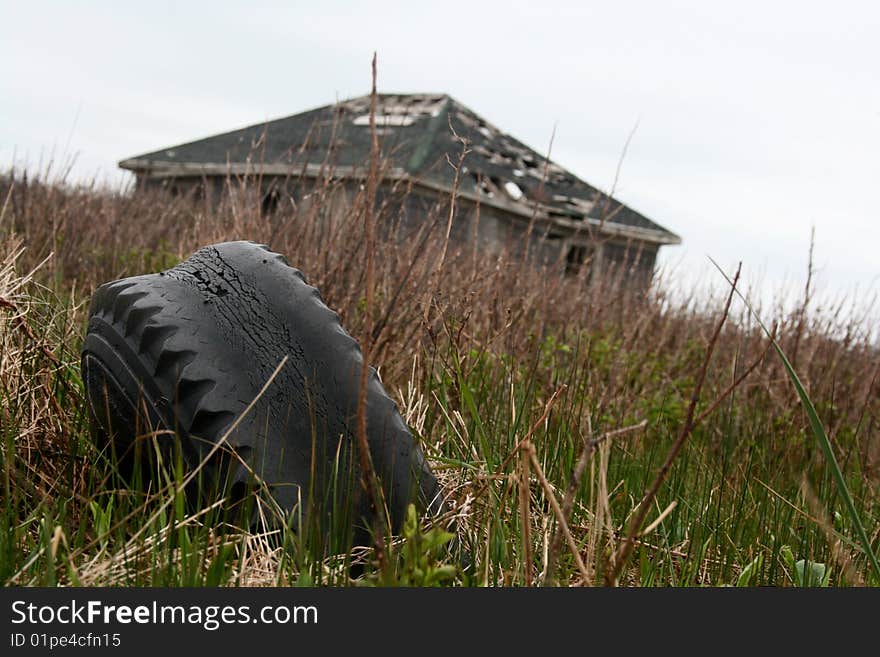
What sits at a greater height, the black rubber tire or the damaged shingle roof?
the damaged shingle roof

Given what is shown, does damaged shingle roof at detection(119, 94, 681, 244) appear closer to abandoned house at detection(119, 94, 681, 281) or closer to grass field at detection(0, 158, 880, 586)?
abandoned house at detection(119, 94, 681, 281)

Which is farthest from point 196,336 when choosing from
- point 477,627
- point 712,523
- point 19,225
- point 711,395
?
point 19,225

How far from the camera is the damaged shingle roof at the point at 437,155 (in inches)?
555

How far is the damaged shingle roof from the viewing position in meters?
14.1

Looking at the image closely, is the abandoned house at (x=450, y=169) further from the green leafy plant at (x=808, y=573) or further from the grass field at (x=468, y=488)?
the green leafy plant at (x=808, y=573)

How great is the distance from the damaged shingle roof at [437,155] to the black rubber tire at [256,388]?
10547 millimetres

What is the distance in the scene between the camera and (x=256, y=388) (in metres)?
1.90

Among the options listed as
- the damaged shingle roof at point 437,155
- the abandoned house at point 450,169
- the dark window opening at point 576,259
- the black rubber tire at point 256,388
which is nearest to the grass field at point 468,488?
the black rubber tire at point 256,388

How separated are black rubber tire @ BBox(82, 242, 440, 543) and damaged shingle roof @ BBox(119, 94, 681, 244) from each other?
10547 mm

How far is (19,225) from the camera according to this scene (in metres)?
6.37

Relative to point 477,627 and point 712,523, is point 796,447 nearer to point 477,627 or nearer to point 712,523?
point 712,523

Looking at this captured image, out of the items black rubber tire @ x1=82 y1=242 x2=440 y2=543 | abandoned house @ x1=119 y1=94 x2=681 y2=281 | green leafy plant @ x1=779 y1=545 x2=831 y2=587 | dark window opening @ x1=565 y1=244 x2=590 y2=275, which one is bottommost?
green leafy plant @ x1=779 y1=545 x2=831 y2=587

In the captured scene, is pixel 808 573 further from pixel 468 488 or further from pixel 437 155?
pixel 437 155

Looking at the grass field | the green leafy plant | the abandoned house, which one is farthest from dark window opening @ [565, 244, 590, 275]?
the green leafy plant
